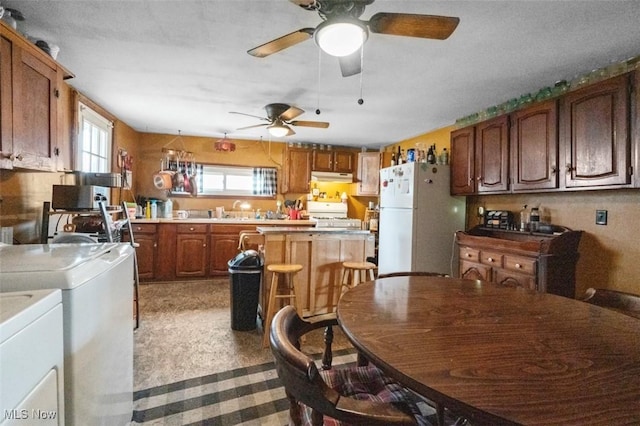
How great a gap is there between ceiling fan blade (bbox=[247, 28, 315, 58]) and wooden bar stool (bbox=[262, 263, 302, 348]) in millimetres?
1601

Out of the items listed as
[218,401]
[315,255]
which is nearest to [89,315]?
[218,401]

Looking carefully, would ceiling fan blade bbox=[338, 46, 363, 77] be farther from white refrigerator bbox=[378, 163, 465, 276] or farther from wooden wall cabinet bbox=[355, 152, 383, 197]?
wooden wall cabinet bbox=[355, 152, 383, 197]

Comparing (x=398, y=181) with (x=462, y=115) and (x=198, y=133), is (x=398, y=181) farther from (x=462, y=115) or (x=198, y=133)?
(x=198, y=133)

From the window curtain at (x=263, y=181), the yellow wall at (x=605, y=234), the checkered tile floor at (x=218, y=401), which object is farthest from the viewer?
the window curtain at (x=263, y=181)

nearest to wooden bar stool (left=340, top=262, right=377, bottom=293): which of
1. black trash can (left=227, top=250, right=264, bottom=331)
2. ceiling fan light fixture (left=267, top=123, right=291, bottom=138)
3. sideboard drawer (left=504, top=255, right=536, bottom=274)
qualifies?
black trash can (left=227, top=250, right=264, bottom=331)

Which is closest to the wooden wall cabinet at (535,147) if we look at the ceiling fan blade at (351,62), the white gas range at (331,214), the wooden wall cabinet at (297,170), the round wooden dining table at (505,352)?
the round wooden dining table at (505,352)

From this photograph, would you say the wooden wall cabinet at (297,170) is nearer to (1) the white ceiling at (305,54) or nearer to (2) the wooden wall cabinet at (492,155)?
(1) the white ceiling at (305,54)

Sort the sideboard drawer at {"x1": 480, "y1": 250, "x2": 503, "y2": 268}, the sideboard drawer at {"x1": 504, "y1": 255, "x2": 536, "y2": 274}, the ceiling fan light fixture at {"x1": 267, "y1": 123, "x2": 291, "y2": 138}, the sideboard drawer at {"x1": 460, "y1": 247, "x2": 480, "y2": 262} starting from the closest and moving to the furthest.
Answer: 1. the sideboard drawer at {"x1": 504, "y1": 255, "x2": 536, "y2": 274}
2. the sideboard drawer at {"x1": 480, "y1": 250, "x2": 503, "y2": 268}
3. the sideboard drawer at {"x1": 460, "y1": 247, "x2": 480, "y2": 262}
4. the ceiling fan light fixture at {"x1": 267, "y1": 123, "x2": 291, "y2": 138}

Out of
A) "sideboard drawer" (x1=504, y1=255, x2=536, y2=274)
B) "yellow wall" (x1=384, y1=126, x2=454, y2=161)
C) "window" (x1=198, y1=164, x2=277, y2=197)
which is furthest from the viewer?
"window" (x1=198, y1=164, x2=277, y2=197)

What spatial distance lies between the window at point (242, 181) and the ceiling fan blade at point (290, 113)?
2178 millimetres

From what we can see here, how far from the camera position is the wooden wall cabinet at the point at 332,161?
18.3 ft

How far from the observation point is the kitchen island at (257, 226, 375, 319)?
2.86 meters

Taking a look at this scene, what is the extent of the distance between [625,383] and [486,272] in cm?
239

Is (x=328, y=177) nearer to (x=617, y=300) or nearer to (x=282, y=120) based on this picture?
(x=282, y=120)
